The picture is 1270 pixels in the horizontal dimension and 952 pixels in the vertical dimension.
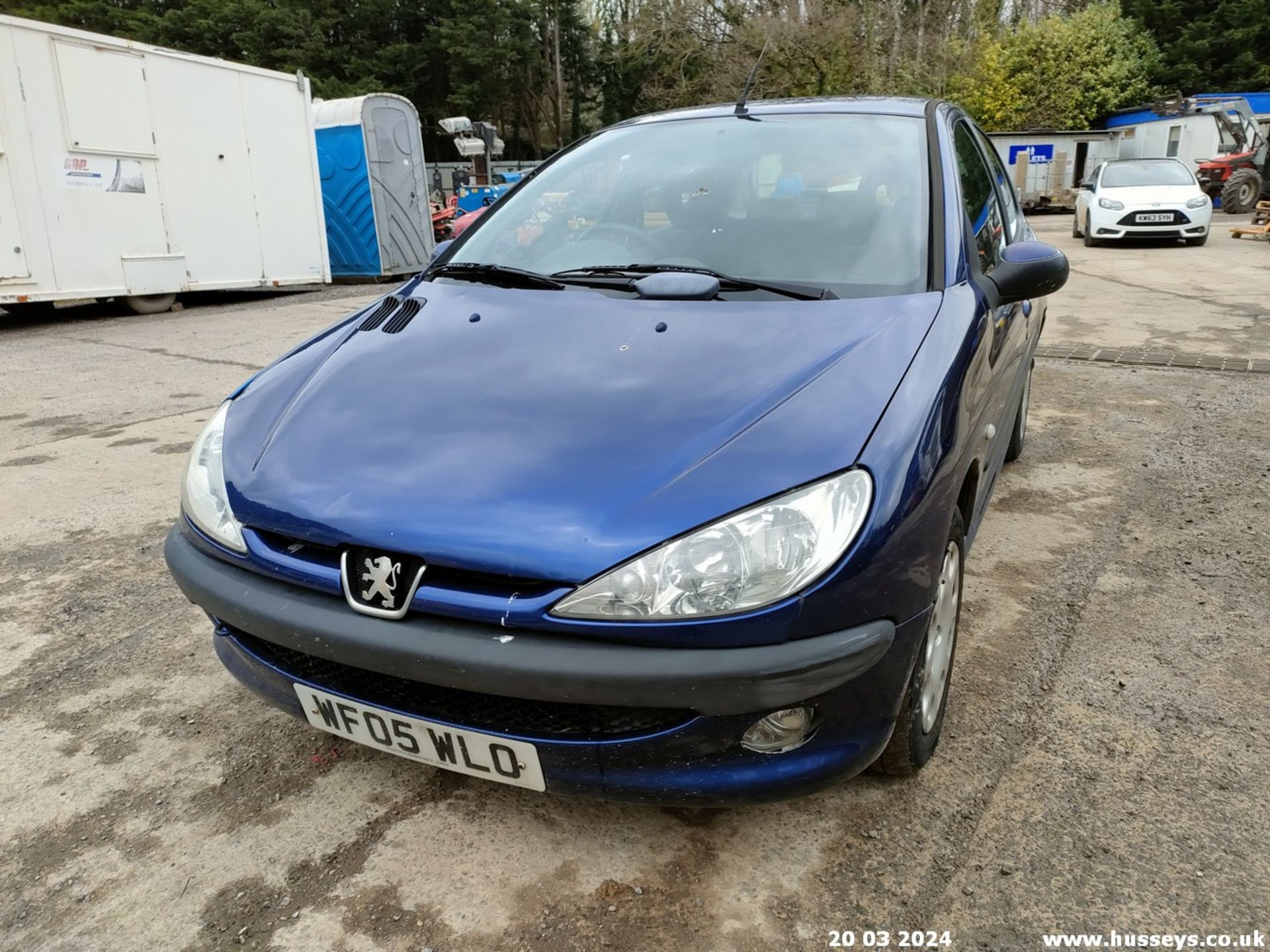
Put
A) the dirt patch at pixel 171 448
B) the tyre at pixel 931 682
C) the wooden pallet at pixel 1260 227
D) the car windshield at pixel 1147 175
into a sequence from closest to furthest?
the tyre at pixel 931 682, the dirt patch at pixel 171 448, the car windshield at pixel 1147 175, the wooden pallet at pixel 1260 227

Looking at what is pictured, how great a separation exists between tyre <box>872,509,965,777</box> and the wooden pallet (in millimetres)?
15410

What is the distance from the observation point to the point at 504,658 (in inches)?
58.5

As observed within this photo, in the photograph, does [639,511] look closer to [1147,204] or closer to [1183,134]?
[1147,204]

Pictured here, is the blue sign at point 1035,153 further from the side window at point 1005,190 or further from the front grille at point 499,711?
the front grille at point 499,711

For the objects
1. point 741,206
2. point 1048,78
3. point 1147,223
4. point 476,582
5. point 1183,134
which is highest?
point 1048,78

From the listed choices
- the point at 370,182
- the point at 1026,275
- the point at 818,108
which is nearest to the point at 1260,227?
the point at 370,182

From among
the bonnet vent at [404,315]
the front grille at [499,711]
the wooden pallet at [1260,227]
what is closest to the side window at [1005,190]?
the bonnet vent at [404,315]

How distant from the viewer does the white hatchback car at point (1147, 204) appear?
1309 centimetres

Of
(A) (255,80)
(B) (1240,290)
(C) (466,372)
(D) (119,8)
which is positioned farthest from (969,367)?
(D) (119,8)

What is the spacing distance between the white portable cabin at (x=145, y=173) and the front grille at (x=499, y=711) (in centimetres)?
890

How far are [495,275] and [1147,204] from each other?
13778 millimetres

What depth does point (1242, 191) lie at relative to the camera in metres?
20.8

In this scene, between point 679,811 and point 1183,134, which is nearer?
point 679,811

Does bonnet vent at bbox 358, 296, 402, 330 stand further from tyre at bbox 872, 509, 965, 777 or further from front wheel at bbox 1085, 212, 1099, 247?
front wheel at bbox 1085, 212, 1099, 247
